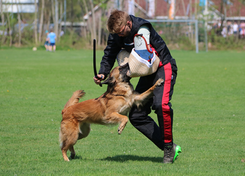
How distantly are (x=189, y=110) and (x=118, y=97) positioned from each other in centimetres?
381

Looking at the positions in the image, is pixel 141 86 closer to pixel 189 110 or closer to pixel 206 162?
pixel 206 162

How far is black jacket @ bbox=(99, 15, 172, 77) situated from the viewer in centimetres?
433

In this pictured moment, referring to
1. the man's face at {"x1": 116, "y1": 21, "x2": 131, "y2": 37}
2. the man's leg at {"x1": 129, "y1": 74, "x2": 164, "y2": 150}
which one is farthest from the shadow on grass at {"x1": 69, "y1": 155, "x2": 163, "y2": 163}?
the man's face at {"x1": 116, "y1": 21, "x2": 131, "y2": 37}

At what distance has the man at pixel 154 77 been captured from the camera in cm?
425

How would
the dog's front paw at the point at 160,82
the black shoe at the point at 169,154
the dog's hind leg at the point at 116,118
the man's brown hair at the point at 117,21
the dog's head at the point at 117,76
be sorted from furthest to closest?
1. the dog's head at the point at 117,76
2. the dog's hind leg at the point at 116,118
3. the black shoe at the point at 169,154
4. the dog's front paw at the point at 160,82
5. the man's brown hair at the point at 117,21

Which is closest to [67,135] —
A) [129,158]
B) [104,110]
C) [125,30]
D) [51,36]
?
[104,110]

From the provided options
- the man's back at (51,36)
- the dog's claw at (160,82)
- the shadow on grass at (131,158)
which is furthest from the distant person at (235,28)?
the dog's claw at (160,82)

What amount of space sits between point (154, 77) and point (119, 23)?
96 cm

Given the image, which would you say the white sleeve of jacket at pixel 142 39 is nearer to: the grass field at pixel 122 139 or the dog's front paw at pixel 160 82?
the dog's front paw at pixel 160 82

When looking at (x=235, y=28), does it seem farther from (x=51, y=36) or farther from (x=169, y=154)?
(x=169, y=154)

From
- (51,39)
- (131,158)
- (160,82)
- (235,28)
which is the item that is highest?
(235,28)

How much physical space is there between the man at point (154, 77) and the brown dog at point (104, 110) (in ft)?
0.54

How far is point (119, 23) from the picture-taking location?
13.6ft

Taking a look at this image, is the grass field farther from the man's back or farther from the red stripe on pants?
the man's back
